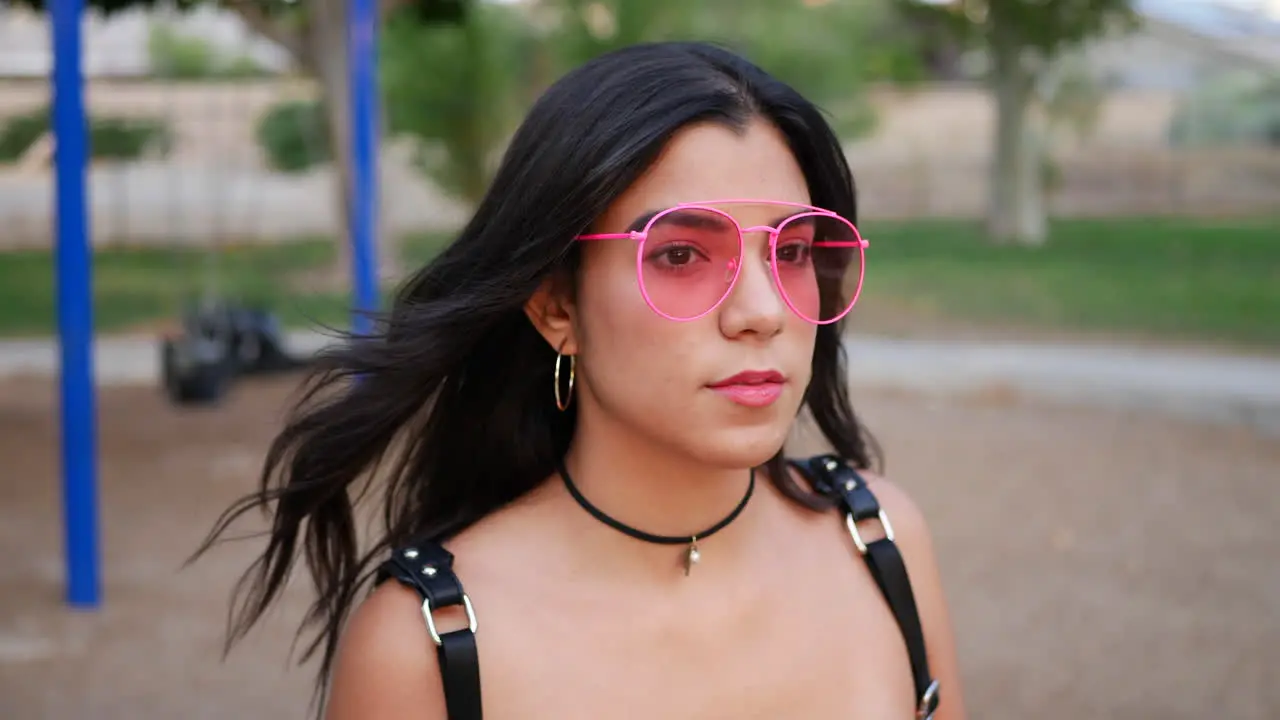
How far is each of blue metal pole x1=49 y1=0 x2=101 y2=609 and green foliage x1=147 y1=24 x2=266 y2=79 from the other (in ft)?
59.1

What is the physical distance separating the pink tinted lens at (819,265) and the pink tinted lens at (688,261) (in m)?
0.06

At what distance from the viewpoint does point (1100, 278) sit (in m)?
15.5

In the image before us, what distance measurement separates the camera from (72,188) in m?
4.57

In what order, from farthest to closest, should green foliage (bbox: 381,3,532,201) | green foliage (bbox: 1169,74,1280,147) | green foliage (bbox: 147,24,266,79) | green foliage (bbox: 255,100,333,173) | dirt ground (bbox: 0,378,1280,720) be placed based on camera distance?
green foliage (bbox: 147,24,266,79) → green foliage (bbox: 1169,74,1280,147) → green foliage (bbox: 255,100,333,173) → green foliage (bbox: 381,3,532,201) → dirt ground (bbox: 0,378,1280,720)

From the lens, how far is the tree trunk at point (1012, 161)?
19.1 m

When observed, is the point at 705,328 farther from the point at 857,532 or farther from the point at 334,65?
the point at 334,65

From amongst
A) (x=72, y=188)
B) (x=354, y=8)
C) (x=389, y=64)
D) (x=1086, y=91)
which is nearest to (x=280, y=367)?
(x=354, y=8)

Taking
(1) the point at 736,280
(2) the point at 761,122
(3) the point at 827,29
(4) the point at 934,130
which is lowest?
(4) the point at 934,130

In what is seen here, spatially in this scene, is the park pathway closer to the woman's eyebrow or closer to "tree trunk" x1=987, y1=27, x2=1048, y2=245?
the woman's eyebrow

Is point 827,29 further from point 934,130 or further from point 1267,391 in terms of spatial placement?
point 1267,391

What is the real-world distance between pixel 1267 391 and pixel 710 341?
7.75 m

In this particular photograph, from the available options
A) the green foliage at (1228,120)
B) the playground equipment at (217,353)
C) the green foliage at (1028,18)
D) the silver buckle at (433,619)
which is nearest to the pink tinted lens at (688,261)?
the silver buckle at (433,619)

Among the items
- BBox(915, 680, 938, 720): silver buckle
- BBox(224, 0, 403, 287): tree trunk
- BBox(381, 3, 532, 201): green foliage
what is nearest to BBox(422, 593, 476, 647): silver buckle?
BBox(915, 680, 938, 720): silver buckle

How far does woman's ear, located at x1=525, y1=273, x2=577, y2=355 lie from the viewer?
170 cm
